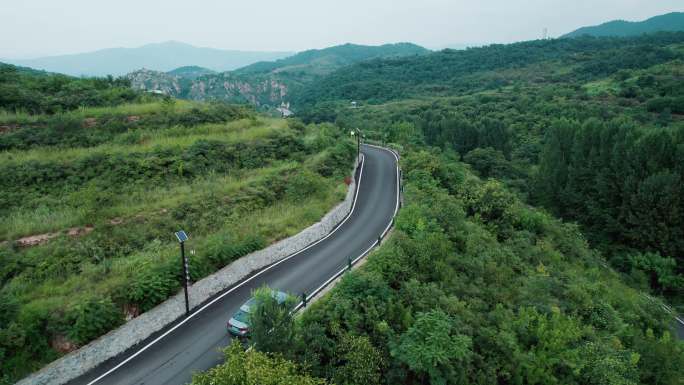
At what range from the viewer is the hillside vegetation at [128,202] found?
13.8 m

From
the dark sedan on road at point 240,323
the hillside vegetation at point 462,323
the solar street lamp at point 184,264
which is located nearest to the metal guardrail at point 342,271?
the dark sedan on road at point 240,323

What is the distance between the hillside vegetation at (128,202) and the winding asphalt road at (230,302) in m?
1.47

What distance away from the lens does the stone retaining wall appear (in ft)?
41.1

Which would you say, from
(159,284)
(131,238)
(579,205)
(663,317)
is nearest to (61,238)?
(131,238)

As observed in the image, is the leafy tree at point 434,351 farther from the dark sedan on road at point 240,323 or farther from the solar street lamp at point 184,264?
the solar street lamp at point 184,264

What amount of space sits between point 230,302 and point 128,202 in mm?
10829

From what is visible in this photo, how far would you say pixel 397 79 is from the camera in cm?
17525

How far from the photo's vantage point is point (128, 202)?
23.2m

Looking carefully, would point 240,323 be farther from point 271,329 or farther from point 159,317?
point 271,329

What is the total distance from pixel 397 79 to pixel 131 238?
168553 millimetres

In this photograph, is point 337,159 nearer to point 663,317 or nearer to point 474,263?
point 474,263

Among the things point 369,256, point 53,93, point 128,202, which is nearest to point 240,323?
point 369,256

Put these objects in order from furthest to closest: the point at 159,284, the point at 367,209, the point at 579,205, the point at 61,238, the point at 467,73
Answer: the point at 467,73, the point at 579,205, the point at 367,209, the point at 61,238, the point at 159,284

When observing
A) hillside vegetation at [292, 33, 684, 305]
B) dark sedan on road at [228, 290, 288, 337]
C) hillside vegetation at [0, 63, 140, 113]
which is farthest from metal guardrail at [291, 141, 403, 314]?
hillside vegetation at [0, 63, 140, 113]
